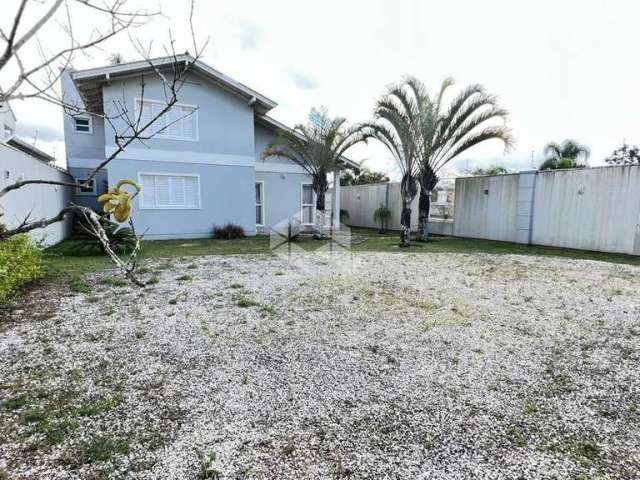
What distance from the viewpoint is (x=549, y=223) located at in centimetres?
1299

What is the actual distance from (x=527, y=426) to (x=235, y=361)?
2728mm

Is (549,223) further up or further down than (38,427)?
further up

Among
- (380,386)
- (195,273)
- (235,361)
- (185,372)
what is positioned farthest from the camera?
(195,273)

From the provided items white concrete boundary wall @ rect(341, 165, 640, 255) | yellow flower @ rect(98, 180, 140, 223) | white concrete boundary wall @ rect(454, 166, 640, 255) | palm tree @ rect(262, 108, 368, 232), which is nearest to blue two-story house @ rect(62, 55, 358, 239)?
palm tree @ rect(262, 108, 368, 232)

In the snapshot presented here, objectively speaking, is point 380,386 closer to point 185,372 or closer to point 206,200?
point 185,372

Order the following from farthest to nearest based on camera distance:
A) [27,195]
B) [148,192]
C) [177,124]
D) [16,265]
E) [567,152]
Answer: [567,152]
[177,124]
[148,192]
[27,195]
[16,265]

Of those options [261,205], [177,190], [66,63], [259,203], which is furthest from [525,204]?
[66,63]

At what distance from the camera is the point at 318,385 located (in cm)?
329

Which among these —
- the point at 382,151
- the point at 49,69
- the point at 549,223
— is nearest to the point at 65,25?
the point at 49,69

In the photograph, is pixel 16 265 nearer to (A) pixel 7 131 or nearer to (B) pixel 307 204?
(B) pixel 307 204

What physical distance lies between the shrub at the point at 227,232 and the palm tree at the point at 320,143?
356cm

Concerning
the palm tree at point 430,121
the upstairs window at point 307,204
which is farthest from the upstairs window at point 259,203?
the palm tree at point 430,121

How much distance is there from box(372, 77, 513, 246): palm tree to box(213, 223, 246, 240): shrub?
693 cm

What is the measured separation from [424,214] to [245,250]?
25.5 feet
